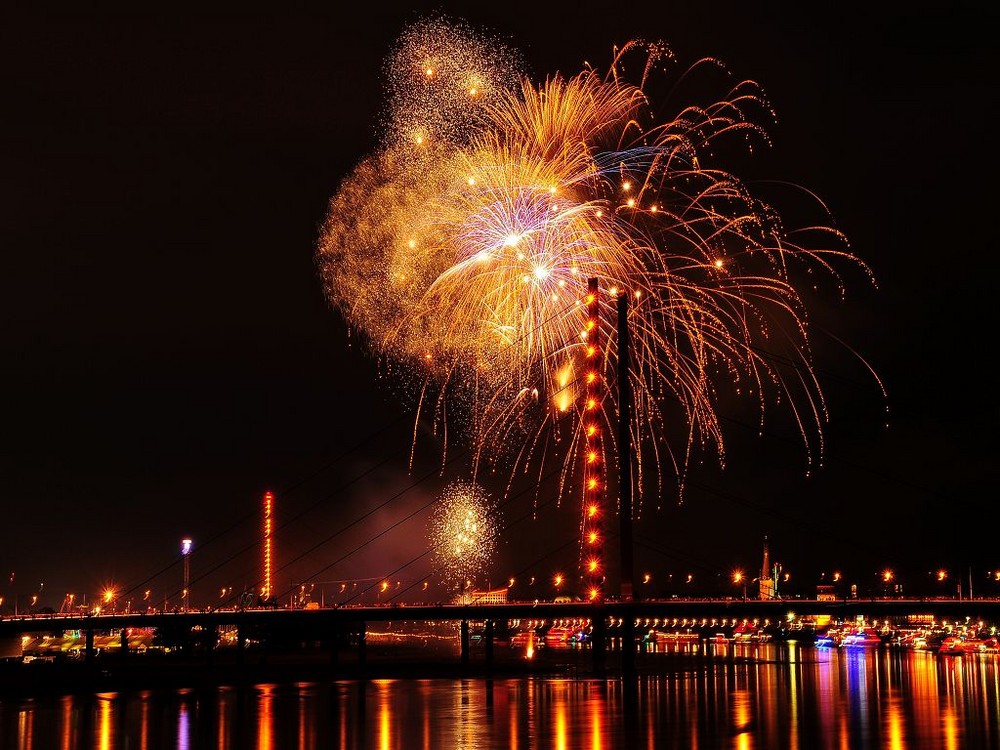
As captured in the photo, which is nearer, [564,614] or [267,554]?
[564,614]

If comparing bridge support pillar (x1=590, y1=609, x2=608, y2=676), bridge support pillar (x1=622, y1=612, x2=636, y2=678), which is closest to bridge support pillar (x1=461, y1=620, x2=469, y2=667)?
bridge support pillar (x1=622, y1=612, x2=636, y2=678)

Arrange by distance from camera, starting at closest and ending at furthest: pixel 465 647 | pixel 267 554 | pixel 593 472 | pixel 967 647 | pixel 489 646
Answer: pixel 593 472 → pixel 489 646 → pixel 465 647 → pixel 967 647 → pixel 267 554

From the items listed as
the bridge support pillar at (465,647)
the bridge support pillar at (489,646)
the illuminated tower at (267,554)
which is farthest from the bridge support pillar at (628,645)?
the illuminated tower at (267,554)

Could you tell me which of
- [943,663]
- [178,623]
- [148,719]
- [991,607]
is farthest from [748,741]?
[178,623]

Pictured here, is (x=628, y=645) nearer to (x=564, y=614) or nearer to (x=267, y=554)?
(x=564, y=614)

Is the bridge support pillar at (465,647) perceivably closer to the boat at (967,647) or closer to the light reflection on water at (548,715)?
the light reflection on water at (548,715)

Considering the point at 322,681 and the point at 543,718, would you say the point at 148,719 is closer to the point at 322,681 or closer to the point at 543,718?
the point at 543,718

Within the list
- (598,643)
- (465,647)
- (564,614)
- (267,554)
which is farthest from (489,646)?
(267,554)
